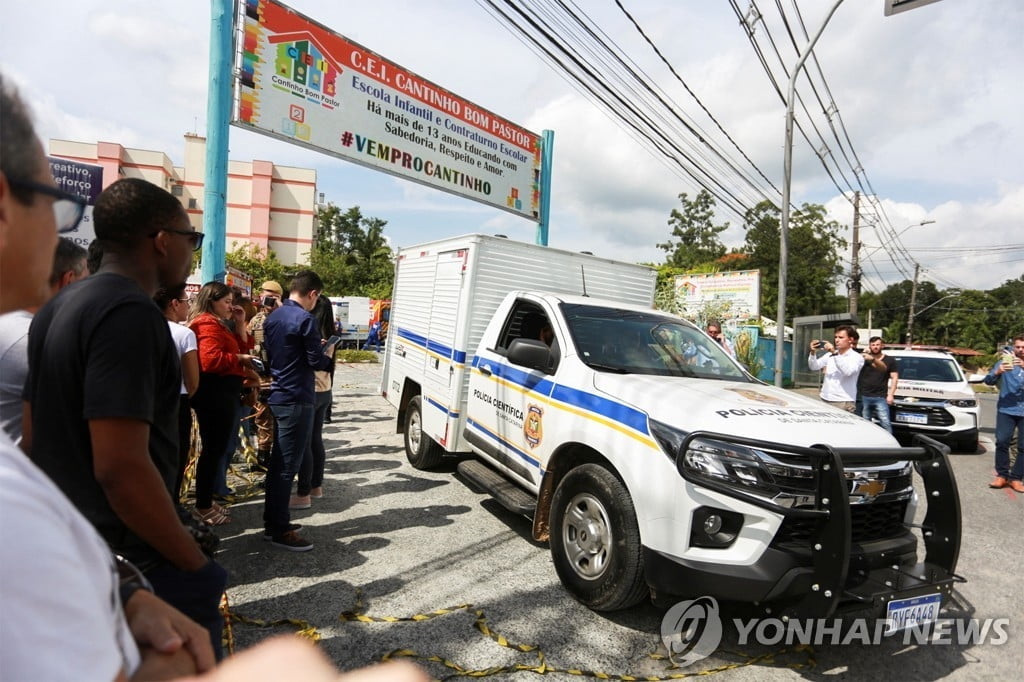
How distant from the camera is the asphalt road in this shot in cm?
Answer: 298

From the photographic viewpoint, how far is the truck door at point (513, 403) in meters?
4.15

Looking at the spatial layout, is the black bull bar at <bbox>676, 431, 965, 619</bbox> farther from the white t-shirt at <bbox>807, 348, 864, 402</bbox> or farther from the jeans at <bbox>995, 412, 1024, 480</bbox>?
the jeans at <bbox>995, 412, 1024, 480</bbox>

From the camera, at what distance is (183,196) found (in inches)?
2173

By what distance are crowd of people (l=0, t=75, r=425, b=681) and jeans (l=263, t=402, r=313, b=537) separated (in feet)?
5.00

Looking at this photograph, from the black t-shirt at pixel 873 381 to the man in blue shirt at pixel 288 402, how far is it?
683cm

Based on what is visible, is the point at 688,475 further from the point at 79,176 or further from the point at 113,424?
the point at 79,176

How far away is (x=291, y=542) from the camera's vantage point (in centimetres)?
402

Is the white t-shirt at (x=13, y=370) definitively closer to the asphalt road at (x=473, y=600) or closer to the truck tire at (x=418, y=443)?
the asphalt road at (x=473, y=600)

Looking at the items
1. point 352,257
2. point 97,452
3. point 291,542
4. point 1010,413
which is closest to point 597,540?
point 291,542

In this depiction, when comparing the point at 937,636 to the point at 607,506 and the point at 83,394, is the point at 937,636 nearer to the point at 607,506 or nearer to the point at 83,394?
the point at 607,506

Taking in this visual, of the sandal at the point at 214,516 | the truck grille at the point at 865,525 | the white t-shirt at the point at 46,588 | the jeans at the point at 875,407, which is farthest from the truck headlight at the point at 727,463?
the jeans at the point at 875,407

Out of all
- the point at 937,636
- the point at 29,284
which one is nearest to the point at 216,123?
the point at 29,284

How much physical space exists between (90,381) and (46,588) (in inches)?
40.9

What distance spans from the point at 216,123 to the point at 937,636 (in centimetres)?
756
